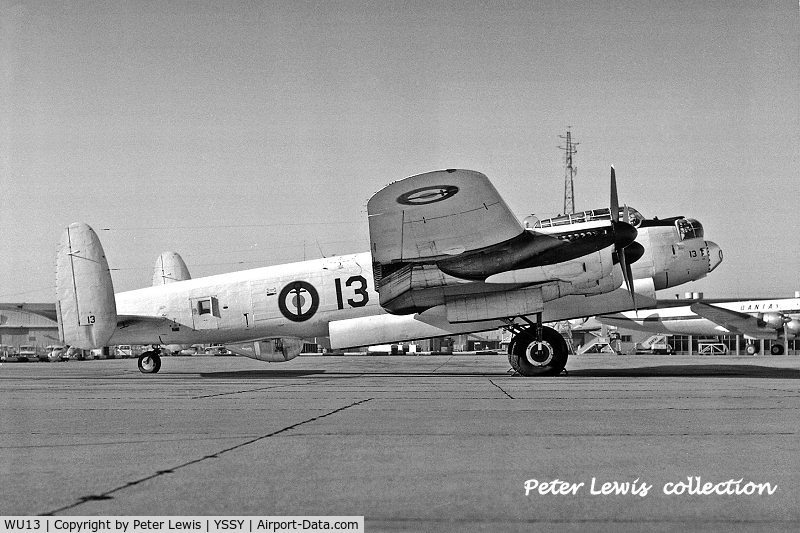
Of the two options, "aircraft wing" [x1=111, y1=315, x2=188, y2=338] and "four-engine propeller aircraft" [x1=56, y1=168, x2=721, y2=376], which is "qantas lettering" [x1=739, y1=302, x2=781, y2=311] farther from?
"aircraft wing" [x1=111, y1=315, x2=188, y2=338]

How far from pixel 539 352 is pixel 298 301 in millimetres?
7938

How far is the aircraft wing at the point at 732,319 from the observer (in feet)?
171

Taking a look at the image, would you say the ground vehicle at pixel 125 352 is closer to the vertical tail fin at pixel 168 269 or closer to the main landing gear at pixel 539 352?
the vertical tail fin at pixel 168 269

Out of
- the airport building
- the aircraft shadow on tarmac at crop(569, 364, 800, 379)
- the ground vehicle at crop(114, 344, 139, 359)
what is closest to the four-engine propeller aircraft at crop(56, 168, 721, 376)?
the aircraft shadow on tarmac at crop(569, 364, 800, 379)

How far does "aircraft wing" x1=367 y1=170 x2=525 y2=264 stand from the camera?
16.4 meters

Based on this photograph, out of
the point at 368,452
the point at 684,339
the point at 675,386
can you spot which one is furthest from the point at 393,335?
the point at 684,339

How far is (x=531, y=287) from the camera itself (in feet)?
64.7

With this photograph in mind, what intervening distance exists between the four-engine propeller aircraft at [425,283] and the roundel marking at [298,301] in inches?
1.3

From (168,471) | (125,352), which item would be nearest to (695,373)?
(168,471)

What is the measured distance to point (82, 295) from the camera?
2439 cm

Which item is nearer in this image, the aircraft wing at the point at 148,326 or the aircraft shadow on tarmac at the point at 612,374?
the aircraft shadow on tarmac at the point at 612,374

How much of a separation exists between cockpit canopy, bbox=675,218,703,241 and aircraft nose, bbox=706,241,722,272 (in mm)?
437

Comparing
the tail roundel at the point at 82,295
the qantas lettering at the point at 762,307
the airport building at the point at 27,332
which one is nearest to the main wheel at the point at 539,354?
the tail roundel at the point at 82,295

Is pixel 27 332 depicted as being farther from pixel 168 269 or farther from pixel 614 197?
pixel 614 197
